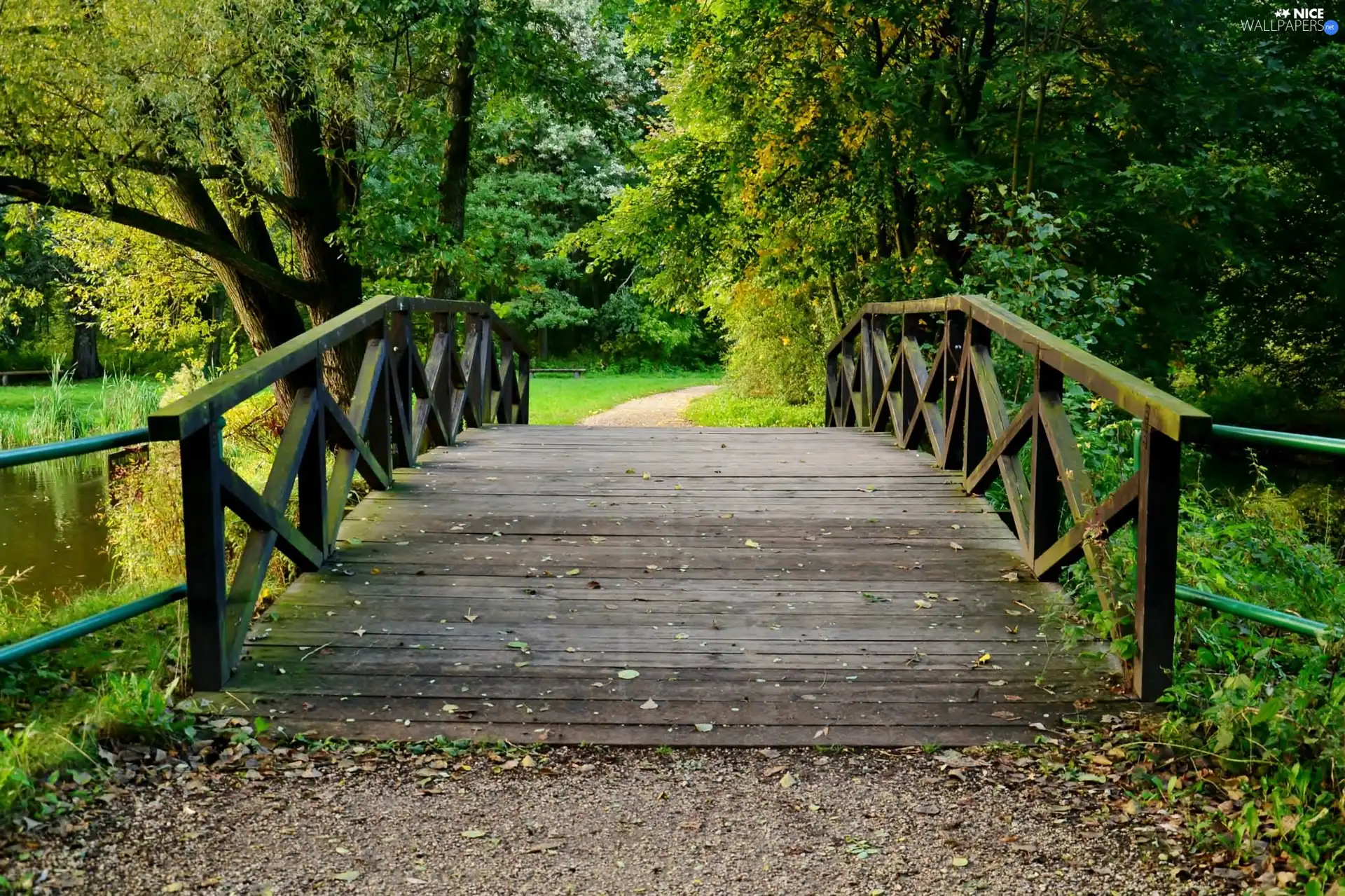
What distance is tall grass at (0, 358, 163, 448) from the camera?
16172mm

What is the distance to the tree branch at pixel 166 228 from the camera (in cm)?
848

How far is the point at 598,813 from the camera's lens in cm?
303

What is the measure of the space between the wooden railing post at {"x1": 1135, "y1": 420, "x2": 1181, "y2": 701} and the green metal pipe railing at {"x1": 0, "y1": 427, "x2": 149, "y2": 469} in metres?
3.18

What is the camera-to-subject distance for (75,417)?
61.4ft

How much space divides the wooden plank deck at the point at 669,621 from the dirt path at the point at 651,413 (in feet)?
31.9

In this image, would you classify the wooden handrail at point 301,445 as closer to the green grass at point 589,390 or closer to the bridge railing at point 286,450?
the bridge railing at point 286,450

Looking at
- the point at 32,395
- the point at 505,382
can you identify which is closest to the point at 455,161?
the point at 505,382

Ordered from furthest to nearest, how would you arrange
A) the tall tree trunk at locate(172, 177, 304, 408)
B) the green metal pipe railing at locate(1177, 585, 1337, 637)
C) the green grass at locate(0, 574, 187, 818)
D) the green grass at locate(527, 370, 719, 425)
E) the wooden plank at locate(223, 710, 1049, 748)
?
the green grass at locate(527, 370, 719, 425), the tall tree trunk at locate(172, 177, 304, 408), the wooden plank at locate(223, 710, 1049, 748), the green metal pipe railing at locate(1177, 585, 1337, 637), the green grass at locate(0, 574, 187, 818)

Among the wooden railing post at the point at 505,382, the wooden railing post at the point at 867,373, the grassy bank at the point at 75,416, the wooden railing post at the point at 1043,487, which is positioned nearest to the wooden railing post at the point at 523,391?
the wooden railing post at the point at 505,382

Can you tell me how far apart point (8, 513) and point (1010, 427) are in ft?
41.0

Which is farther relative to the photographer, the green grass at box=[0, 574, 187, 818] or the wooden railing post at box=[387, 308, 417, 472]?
the wooden railing post at box=[387, 308, 417, 472]

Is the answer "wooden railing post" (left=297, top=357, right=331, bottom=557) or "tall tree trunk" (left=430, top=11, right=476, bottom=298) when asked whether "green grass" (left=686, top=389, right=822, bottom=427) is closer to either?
"tall tree trunk" (left=430, top=11, right=476, bottom=298)

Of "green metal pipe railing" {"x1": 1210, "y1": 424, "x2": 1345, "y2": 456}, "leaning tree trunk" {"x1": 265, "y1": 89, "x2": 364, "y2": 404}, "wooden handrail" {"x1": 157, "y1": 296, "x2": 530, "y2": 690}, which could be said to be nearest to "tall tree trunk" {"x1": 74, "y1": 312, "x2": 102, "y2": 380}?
"leaning tree trunk" {"x1": 265, "y1": 89, "x2": 364, "y2": 404}

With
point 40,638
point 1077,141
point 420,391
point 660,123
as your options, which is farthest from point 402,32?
point 660,123
